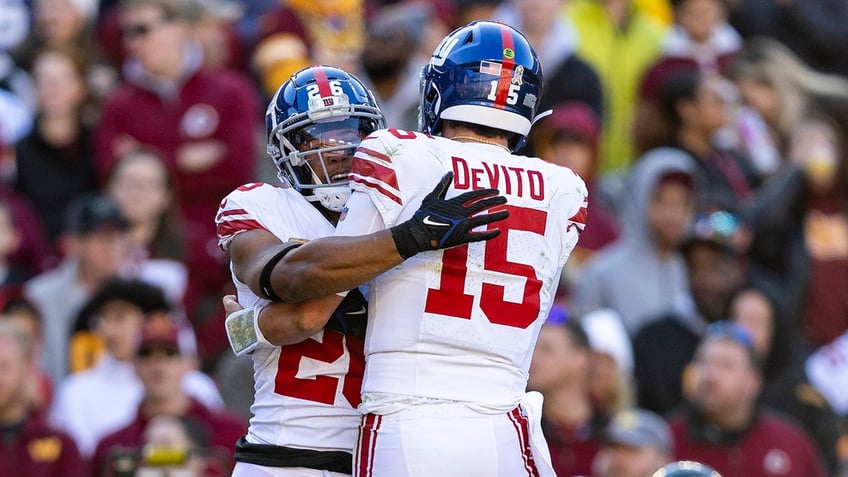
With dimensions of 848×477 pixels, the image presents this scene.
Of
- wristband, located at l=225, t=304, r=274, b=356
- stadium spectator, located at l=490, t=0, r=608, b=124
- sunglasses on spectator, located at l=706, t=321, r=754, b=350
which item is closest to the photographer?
wristband, located at l=225, t=304, r=274, b=356

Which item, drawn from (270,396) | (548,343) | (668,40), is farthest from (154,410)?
(668,40)

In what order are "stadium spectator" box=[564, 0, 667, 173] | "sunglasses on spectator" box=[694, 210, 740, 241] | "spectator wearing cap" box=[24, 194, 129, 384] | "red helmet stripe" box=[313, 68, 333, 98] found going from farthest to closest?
"stadium spectator" box=[564, 0, 667, 173], "sunglasses on spectator" box=[694, 210, 740, 241], "spectator wearing cap" box=[24, 194, 129, 384], "red helmet stripe" box=[313, 68, 333, 98]

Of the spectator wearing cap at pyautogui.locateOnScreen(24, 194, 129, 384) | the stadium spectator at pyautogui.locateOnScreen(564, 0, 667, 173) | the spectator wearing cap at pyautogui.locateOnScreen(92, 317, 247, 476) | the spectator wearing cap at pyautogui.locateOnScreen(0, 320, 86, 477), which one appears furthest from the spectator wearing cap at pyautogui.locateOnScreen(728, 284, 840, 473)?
the spectator wearing cap at pyautogui.locateOnScreen(0, 320, 86, 477)

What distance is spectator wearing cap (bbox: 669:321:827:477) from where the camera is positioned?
9.44 metres

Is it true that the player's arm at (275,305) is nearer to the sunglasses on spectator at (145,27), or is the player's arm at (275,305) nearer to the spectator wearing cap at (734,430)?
the spectator wearing cap at (734,430)

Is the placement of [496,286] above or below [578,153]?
below

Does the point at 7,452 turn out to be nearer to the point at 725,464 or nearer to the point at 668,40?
the point at 725,464

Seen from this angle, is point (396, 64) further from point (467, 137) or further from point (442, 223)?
point (442, 223)

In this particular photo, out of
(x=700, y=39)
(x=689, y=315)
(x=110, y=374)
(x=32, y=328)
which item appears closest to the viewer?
(x=110, y=374)

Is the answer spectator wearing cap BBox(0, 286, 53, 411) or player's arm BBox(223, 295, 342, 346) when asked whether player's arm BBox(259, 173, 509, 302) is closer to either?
player's arm BBox(223, 295, 342, 346)

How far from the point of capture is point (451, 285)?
5.10 m

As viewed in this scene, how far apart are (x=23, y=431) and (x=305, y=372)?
4.19m

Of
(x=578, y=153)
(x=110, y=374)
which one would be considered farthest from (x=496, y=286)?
(x=578, y=153)

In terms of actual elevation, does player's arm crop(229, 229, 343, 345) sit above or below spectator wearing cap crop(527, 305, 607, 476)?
above
